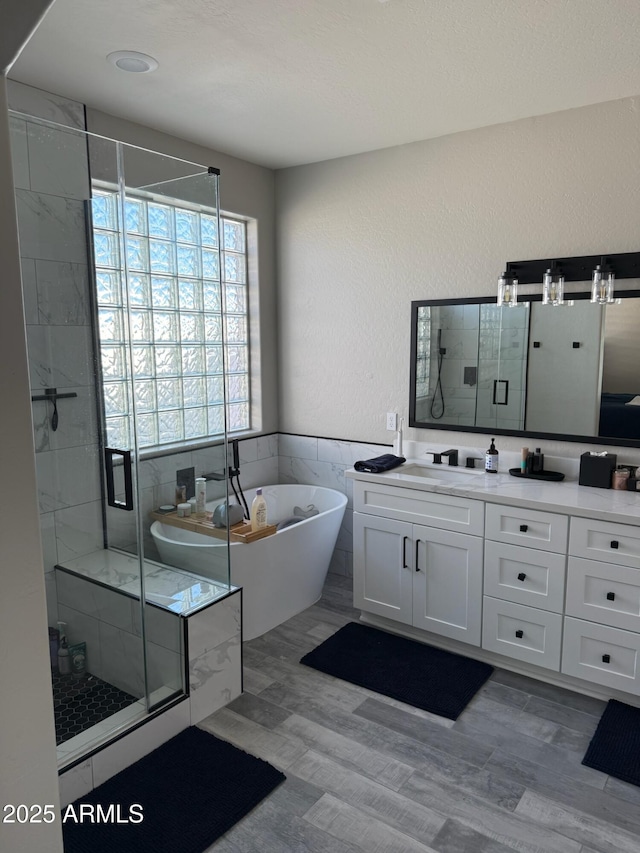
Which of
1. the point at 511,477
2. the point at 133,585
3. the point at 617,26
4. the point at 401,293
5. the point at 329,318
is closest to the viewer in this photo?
the point at 617,26

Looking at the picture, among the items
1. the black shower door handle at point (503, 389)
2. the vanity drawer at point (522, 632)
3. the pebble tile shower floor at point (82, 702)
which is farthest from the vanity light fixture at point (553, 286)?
the pebble tile shower floor at point (82, 702)

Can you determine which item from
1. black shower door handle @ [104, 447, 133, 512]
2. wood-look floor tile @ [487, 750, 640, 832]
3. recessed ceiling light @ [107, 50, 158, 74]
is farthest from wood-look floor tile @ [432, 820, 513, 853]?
recessed ceiling light @ [107, 50, 158, 74]

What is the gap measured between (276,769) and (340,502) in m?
1.80

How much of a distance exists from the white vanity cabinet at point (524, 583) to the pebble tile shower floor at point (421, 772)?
18 centimetres

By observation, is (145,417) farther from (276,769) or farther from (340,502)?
(340,502)

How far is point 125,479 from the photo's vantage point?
2.43m

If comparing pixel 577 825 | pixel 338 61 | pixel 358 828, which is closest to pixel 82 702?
pixel 358 828

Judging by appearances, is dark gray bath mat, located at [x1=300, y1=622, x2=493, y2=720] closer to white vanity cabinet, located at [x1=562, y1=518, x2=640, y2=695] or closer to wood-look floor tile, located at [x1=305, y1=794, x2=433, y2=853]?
white vanity cabinet, located at [x1=562, y1=518, x2=640, y2=695]

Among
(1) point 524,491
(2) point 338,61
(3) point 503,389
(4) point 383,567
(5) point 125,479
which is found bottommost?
(4) point 383,567

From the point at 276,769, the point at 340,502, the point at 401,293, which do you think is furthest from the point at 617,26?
the point at 276,769

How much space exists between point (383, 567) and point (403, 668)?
0.54m

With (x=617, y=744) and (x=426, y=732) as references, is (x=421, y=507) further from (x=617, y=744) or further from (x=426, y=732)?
(x=617, y=744)

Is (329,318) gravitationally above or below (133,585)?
above

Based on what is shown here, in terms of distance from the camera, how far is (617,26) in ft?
7.11
